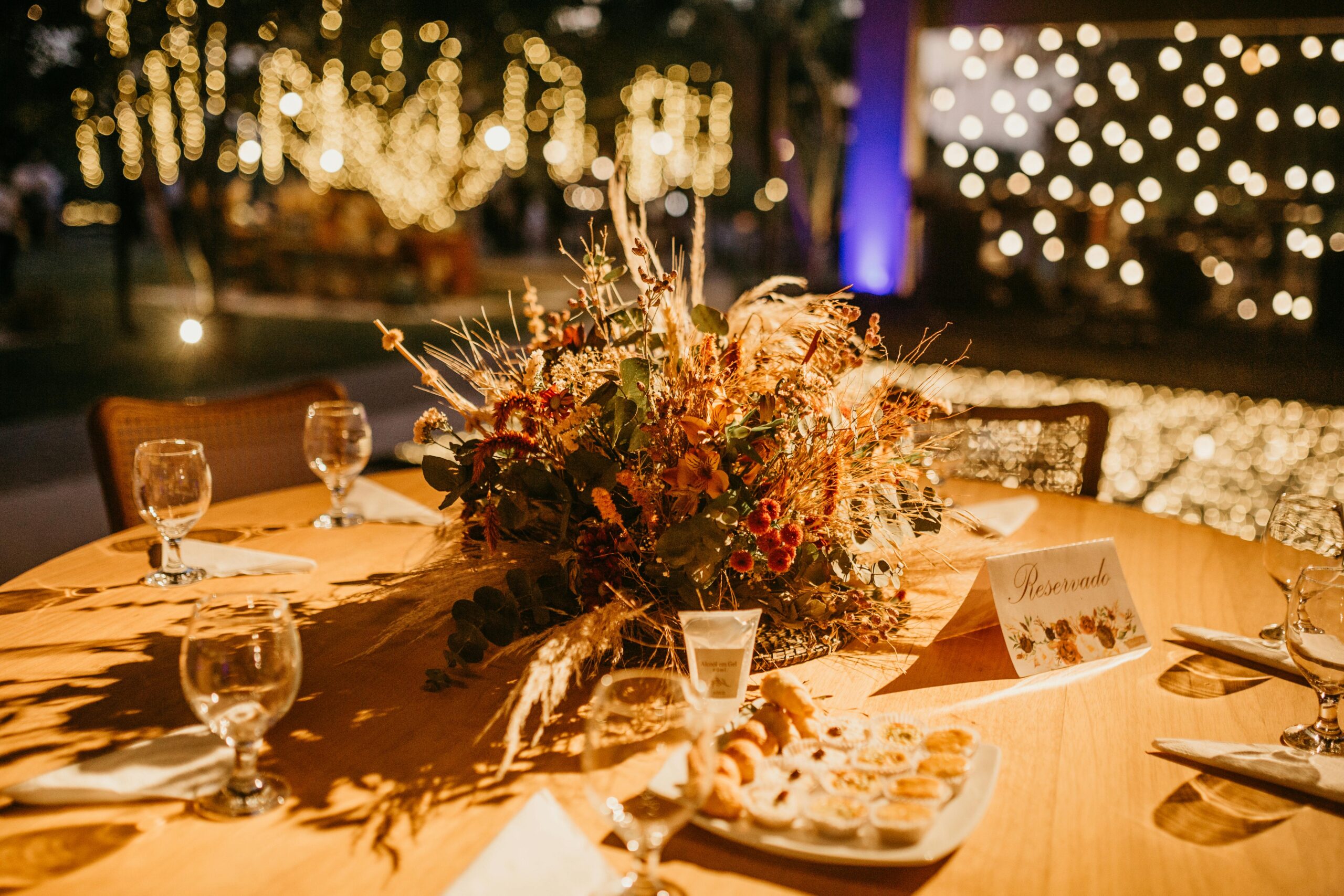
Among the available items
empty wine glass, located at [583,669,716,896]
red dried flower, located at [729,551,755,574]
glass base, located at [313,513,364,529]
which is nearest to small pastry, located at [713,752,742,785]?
empty wine glass, located at [583,669,716,896]

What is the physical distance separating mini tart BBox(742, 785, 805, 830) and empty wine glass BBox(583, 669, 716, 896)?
93 millimetres

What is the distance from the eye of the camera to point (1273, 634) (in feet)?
3.98

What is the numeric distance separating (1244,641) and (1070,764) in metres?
0.40

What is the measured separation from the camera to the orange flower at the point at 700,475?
3.25 feet

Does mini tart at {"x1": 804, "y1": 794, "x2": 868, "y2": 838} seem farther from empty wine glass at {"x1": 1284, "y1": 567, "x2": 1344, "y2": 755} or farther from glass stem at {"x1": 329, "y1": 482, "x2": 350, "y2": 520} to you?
glass stem at {"x1": 329, "y1": 482, "x2": 350, "y2": 520}

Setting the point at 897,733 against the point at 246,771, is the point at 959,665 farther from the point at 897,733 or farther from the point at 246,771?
the point at 246,771

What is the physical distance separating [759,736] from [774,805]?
90 mm

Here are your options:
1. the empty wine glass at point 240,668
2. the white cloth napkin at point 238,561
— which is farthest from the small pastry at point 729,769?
the white cloth napkin at point 238,561

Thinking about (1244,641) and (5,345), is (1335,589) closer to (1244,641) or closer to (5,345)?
(1244,641)

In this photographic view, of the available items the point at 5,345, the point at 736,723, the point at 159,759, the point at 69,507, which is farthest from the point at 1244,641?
the point at 5,345

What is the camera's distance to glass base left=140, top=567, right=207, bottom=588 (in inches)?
52.1

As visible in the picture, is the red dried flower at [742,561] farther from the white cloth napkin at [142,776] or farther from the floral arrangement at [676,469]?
the white cloth napkin at [142,776]

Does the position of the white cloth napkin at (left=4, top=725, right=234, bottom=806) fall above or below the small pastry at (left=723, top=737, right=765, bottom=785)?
below

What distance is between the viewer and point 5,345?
7.23 metres
